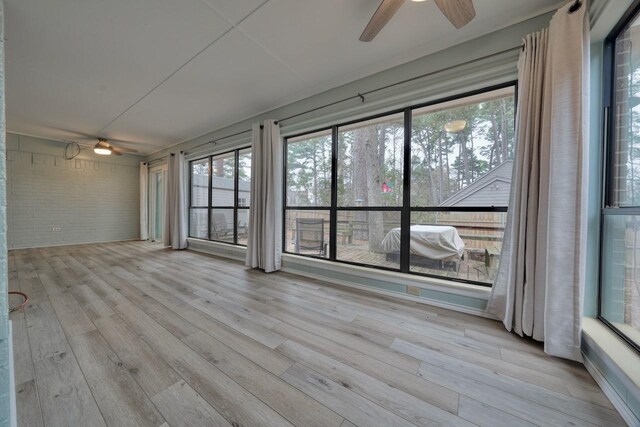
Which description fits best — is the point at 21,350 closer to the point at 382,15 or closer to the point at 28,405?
the point at 28,405

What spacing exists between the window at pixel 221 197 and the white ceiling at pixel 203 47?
1208mm

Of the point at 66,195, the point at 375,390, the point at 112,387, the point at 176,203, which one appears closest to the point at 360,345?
the point at 375,390

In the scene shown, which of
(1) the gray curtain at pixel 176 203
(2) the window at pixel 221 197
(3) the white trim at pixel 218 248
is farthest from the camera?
(1) the gray curtain at pixel 176 203

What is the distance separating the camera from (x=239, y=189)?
4289 mm

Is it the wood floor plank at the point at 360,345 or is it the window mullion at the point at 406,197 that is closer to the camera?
the wood floor plank at the point at 360,345

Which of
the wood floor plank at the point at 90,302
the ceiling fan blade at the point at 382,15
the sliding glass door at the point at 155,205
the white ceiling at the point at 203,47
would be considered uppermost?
the white ceiling at the point at 203,47

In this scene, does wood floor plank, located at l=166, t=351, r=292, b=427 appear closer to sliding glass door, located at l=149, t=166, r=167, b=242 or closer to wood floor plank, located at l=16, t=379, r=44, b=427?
wood floor plank, located at l=16, t=379, r=44, b=427

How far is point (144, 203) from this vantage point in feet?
20.2

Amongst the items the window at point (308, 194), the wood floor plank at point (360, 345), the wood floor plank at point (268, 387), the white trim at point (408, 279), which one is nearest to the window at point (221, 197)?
the window at point (308, 194)

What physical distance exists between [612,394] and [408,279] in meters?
1.29

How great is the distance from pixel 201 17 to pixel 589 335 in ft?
11.4

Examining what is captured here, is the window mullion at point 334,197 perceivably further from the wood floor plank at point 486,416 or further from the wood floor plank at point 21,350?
the wood floor plank at point 21,350

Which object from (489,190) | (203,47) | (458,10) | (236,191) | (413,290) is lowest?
(413,290)

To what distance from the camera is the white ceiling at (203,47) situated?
1.70 metres
